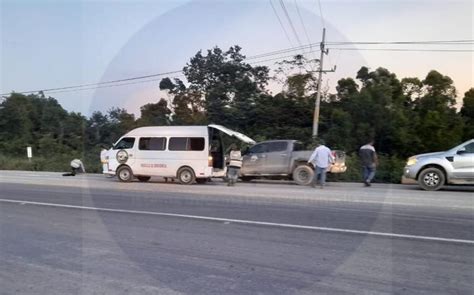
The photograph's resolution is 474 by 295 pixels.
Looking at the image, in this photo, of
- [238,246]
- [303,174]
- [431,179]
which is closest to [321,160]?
[303,174]

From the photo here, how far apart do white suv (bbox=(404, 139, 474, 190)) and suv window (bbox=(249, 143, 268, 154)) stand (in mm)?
5287

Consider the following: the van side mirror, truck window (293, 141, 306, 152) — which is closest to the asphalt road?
the van side mirror

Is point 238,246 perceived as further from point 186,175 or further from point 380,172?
point 380,172

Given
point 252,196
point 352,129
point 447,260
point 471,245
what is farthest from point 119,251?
point 352,129

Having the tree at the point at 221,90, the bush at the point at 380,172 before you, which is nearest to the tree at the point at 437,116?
the bush at the point at 380,172

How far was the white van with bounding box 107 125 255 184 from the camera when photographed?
59.0ft

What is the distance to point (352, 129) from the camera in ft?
91.1

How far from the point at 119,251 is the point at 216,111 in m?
27.8

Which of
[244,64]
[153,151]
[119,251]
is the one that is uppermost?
[244,64]

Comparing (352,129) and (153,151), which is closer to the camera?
(153,151)

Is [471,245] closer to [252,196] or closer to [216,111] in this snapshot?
[252,196]

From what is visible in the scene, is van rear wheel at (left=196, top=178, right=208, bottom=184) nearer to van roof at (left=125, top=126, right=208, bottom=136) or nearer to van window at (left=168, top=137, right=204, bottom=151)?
van window at (left=168, top=137, right=204, bottom=151)

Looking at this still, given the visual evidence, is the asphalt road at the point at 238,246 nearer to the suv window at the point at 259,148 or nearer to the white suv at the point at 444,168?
the white suv at the point at 444,168

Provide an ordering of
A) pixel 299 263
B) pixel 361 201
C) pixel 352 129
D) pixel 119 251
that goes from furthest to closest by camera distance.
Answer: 1. pixel 352 129
2. pixel 361 201
3. pixel 119 251
4. pixel 299 263
